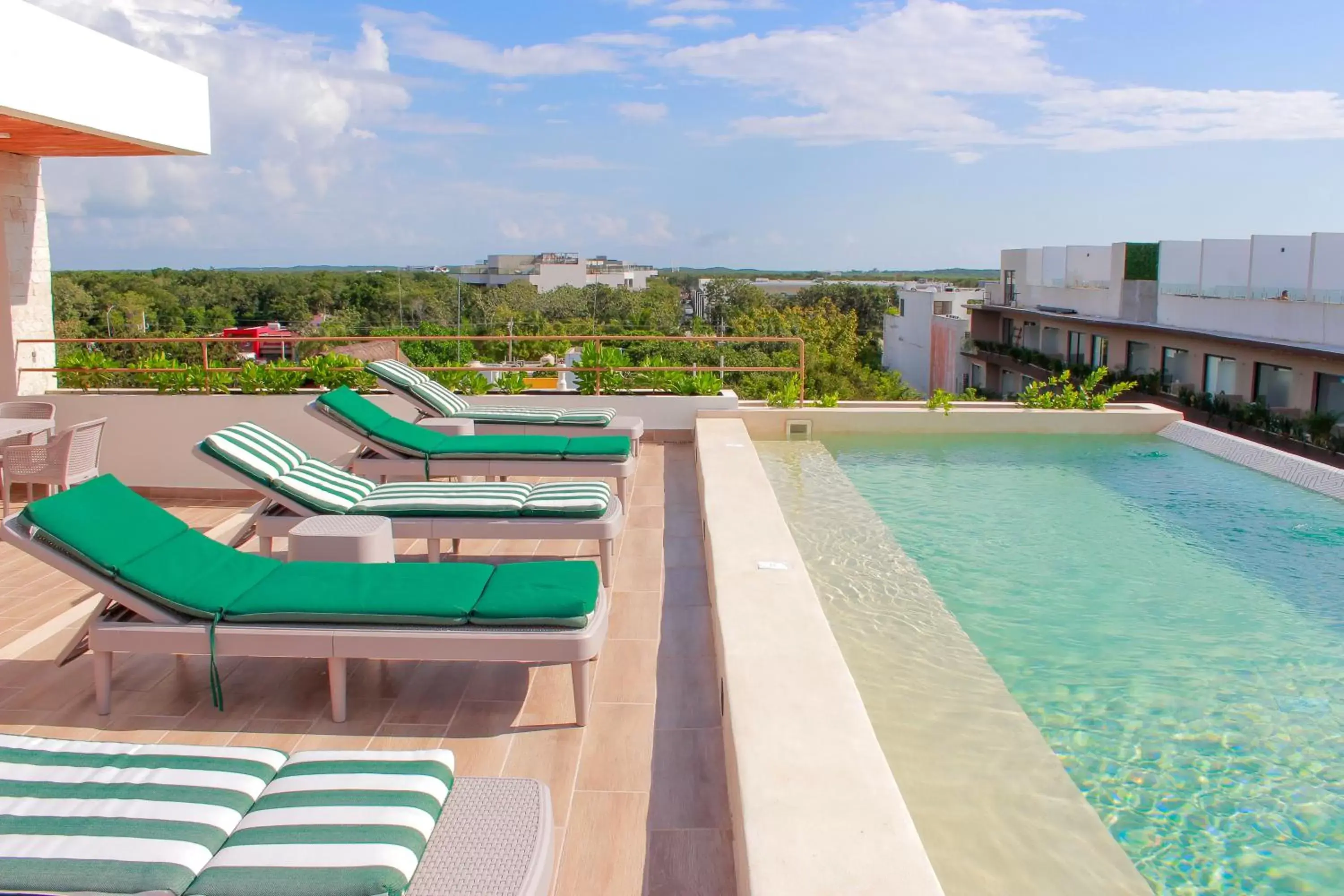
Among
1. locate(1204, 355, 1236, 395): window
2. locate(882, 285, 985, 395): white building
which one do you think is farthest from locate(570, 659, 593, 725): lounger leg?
locate(882, 285, 985, 395): white building

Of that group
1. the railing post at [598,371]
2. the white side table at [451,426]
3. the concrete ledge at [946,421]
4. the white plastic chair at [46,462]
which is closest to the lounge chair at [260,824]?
the white plastic chair at [46,462]

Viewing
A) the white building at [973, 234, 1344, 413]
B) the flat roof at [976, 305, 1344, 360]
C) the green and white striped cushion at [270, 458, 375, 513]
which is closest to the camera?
the green and white striped cushion at [270, 458, 375, 513]

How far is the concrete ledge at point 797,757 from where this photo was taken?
2.29 m

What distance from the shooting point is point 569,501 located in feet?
16.8

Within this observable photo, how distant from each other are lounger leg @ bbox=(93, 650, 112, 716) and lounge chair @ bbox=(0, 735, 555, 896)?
3.73ft

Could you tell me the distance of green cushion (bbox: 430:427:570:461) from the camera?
21.0 feet

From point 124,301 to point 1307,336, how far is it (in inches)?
1421

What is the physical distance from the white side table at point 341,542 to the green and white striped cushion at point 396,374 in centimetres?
349

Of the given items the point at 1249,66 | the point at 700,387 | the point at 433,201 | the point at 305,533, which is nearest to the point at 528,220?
the point at 433,201

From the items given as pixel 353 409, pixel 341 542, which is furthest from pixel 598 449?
pixel 341 542

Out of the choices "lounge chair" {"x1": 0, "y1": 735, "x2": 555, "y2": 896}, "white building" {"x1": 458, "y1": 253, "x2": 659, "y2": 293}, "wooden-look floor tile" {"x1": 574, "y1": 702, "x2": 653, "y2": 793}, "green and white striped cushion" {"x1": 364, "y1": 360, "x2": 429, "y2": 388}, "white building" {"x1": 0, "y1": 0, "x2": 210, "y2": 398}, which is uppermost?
"white building" {"x1": 458, "y1": 253, "x2": 659, "y2": 293}

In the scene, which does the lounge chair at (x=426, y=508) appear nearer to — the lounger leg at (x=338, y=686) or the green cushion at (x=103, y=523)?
the green cushion at (x=103, y=523)

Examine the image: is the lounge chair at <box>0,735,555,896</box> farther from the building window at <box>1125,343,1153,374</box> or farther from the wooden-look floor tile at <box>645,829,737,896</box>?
the building window at <box>1125,343,1153,374</box>

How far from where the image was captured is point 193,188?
64.3ft
